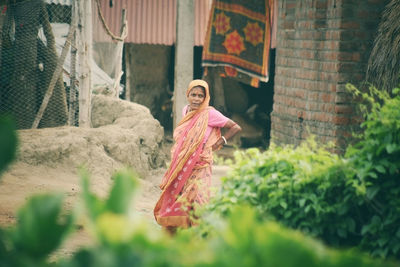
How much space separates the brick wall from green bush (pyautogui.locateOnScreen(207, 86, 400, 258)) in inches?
84.6

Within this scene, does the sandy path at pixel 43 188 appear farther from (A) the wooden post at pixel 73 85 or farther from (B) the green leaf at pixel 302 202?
(B) the green leaf at pixel 302 202

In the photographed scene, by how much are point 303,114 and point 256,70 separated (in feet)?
9.10

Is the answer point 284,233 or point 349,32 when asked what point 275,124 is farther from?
point 284,233

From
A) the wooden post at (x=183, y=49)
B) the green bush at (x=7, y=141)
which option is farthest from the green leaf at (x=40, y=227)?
the wooden post at (x=183, y=49)

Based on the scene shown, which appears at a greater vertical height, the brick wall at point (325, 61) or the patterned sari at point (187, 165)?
the brick wall at point (325, 61)

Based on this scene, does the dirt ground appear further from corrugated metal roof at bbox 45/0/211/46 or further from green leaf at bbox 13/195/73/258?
green leaf at bbox 13/195/73/258

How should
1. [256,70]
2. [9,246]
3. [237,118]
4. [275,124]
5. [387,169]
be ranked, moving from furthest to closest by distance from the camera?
[237,118]
[256,70]
[275,124]
[387,169]
[9,246]

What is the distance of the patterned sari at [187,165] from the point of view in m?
5.20

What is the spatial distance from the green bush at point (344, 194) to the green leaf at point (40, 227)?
1421 mm

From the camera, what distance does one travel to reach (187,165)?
17.1 ft

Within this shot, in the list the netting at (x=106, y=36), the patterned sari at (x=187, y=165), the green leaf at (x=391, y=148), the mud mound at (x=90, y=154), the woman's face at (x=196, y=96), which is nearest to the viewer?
the green leaf at (x=391, y=148)

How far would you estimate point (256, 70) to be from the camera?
8039 mm

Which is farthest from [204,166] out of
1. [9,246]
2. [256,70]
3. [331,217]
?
[9,246]

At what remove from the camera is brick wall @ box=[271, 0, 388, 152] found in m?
4.93
